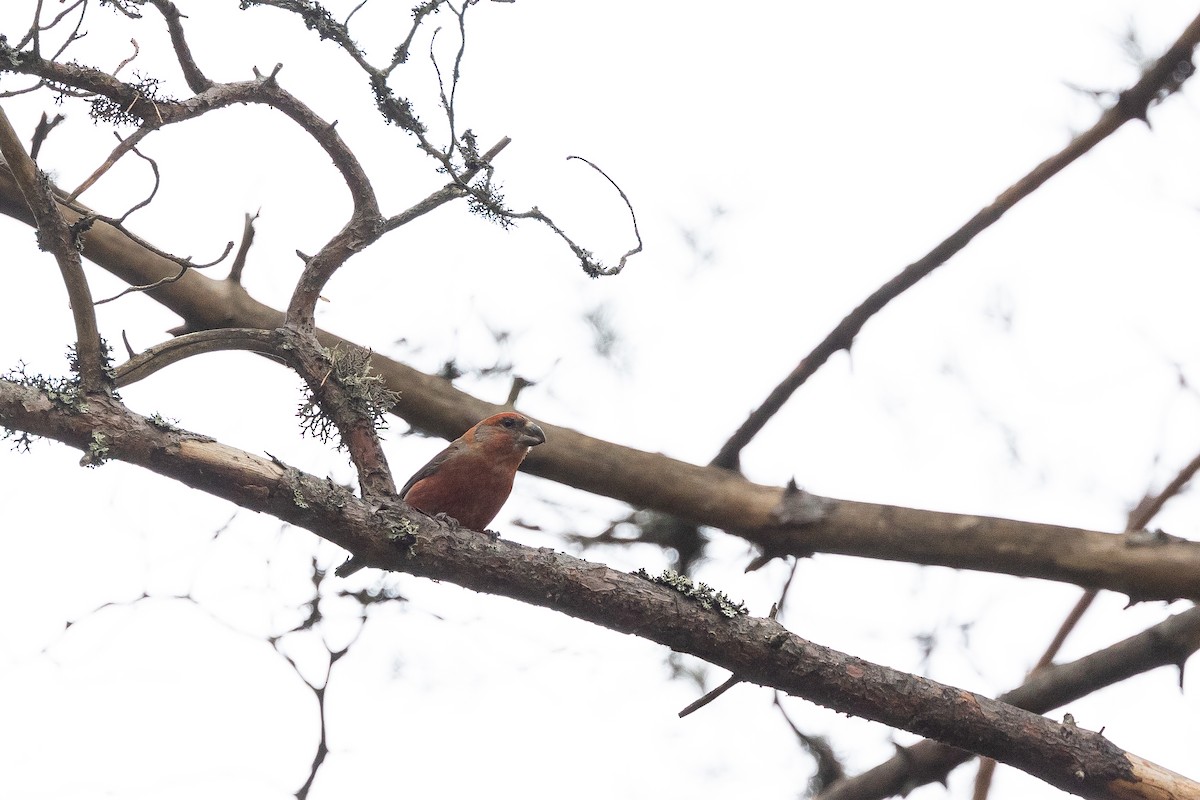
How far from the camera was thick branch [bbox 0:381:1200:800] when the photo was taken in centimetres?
288

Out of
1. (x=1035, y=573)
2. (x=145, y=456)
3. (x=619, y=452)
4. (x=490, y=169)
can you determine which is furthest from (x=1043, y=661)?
(x=145, y=456)

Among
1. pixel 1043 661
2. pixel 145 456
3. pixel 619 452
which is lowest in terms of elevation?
pixel 145 456

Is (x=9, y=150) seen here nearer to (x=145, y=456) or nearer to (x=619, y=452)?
(x=145, y=456)

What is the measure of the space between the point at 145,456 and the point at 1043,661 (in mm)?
4055

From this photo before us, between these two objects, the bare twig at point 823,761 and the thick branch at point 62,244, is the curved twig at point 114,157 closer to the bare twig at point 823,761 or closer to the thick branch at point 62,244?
the thick branch at point 62,244

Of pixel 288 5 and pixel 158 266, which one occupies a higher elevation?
pixel 158 266

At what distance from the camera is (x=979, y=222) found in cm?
469

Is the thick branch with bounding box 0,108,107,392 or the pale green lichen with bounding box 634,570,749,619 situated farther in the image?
the pale green lichen with bounding box 634,570,749,619

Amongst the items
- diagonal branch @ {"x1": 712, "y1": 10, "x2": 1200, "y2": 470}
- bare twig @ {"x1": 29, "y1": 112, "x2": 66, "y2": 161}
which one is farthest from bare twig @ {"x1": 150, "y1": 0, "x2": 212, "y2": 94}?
diagonal branch @ {"x1": 712, "y1": 10, "x2": 1200, "y2": 470}

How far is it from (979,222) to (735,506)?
170 centimetres

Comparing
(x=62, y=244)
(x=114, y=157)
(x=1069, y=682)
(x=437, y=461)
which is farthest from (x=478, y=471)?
(x=1069, y=682)

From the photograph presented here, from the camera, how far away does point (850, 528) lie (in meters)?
4.61

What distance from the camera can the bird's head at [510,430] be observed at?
15.0 ft

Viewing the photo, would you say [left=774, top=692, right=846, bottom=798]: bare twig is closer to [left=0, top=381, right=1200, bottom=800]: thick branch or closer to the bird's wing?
[left=0, top=381, right=1200, bottom=800]: thick branch
